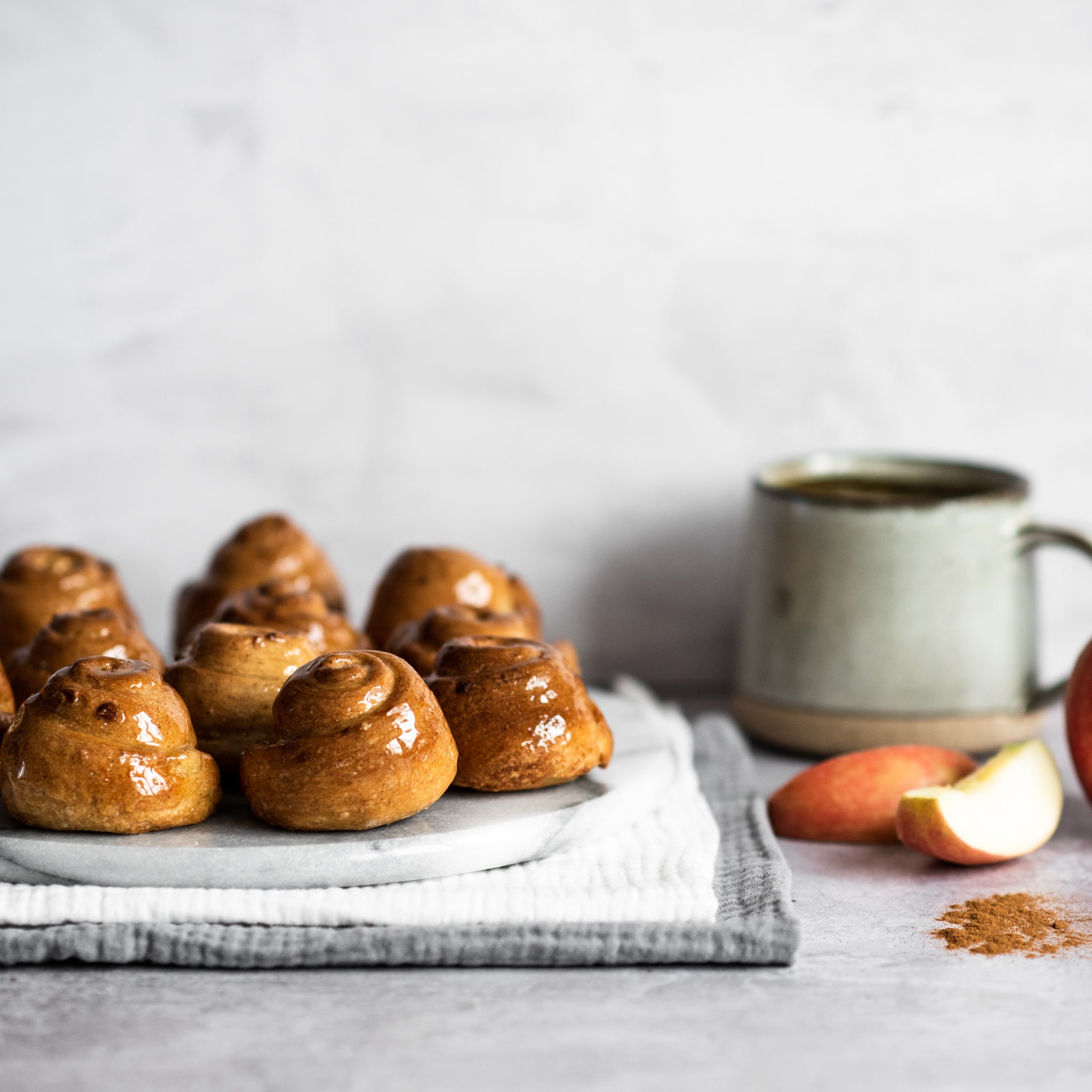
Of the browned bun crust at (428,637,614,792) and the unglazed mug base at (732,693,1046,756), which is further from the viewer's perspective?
the unglazed mug base at (732,693,1046,756)

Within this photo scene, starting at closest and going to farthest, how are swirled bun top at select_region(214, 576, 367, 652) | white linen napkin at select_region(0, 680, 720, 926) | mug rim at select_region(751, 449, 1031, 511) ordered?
white linen napkin at select_region(0, 680, 720, 926) → swirled bun top at select_region(214, 576, 367, 652) → mug rim at select_region(751, 449, 1031, 511)

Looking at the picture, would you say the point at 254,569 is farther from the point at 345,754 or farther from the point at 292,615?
the point at 345,754

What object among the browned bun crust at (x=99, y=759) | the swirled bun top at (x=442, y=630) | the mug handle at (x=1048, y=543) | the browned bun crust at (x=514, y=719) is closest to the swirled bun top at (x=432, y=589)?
the swirled bun top at (x=442, y=630)

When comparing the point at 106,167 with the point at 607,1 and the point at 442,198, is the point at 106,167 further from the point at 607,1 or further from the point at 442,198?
the point at 607,1

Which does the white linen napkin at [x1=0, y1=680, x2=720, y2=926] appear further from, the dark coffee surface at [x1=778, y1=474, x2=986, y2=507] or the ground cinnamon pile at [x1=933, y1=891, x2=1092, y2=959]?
the dark coffee surface at [x1=778, y1=474, x2=986, y2=507]

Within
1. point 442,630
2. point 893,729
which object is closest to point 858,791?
point 893,729

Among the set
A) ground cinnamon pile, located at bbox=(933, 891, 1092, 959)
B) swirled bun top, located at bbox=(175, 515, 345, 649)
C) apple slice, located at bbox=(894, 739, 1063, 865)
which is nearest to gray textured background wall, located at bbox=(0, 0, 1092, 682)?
swirled bun top, located at bbox=(175, 515, 345, 649)

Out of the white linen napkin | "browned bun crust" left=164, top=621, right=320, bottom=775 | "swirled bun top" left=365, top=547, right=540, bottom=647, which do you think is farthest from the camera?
"swirled bun top" left=365, top=547, right=540, bottom=647

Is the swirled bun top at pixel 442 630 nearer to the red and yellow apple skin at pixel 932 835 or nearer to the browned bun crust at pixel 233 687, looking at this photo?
the browned bun crust at pixel 233 687
